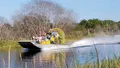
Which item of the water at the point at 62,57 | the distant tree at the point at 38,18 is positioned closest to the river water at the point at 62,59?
the water at the point at 62,57

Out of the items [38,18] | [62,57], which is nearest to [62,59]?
[62,57]

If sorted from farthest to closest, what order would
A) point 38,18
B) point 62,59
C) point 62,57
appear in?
point 38,18, point 62,59, point 62,57

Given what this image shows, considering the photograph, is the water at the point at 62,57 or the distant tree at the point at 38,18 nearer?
the water at the point at 62,57

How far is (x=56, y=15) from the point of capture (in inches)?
1841

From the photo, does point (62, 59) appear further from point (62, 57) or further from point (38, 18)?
point (38, 18)

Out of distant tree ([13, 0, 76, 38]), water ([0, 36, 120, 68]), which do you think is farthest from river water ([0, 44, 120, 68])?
distant tree ([13, 0, 76, 38])

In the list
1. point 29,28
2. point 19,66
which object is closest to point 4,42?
point 29,28

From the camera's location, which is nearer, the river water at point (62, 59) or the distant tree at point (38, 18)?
the river water at point (62, 59)

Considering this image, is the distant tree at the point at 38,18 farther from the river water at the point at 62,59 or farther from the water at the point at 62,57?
the river water at the point at 62,59

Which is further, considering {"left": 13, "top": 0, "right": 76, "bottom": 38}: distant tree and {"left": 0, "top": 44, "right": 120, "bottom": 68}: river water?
{"left": 13, "top": 0, "right": 76, "bottom": 38}: distant tree

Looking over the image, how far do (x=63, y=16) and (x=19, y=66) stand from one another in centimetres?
3335

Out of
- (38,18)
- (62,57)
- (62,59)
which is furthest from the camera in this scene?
(38,18)

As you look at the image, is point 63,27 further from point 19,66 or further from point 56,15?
point 19,66

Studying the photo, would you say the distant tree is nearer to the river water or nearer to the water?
the water
